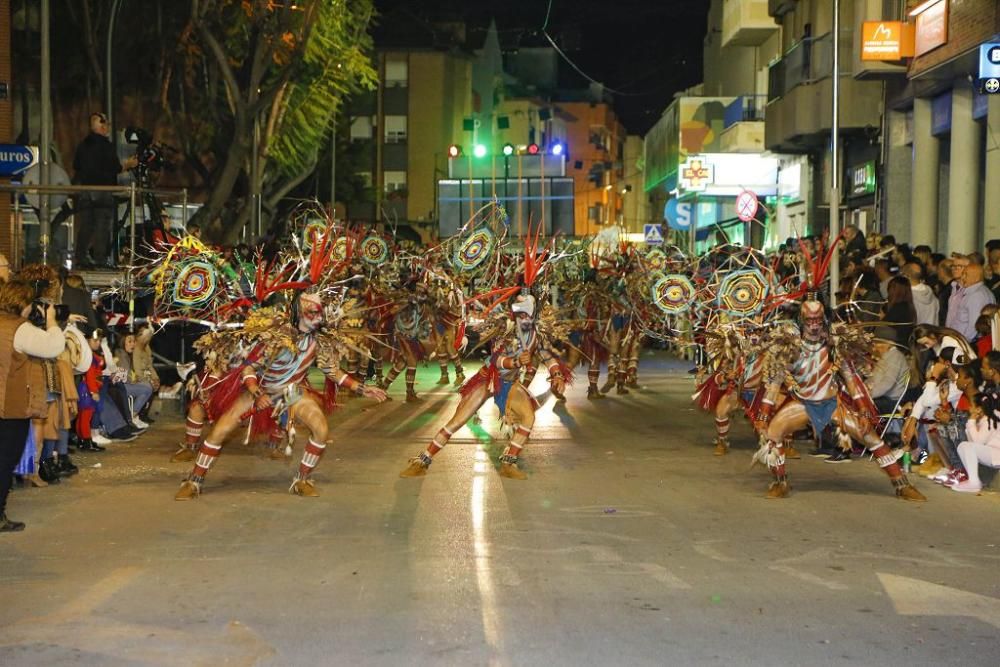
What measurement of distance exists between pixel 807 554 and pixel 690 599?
1656 millimetres

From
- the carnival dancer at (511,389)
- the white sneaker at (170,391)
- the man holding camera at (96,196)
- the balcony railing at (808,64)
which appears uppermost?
the balcony railing at (808,64)

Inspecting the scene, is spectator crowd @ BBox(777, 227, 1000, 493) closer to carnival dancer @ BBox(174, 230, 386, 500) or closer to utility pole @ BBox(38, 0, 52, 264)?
carnival dancer @ BBox(174, 230, 386, 500)

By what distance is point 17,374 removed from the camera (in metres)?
9.85

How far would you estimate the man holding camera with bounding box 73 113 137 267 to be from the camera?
19.1m

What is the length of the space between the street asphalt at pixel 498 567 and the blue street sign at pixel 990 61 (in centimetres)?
667

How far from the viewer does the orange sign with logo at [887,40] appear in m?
23.3

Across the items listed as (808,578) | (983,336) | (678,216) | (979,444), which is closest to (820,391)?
(979,444)

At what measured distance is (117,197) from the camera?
19375 mm

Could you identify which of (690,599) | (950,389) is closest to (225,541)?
(690,599)

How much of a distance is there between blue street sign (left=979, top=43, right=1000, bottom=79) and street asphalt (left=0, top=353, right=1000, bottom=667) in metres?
6.67

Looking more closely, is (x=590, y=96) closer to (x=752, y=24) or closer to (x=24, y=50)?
(x=752, y=24)

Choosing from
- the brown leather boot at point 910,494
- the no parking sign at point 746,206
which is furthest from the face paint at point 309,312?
the no parking sign at point 746,206

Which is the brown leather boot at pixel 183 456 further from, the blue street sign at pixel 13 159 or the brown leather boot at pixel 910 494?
the brown leather boot at pixel 910 494

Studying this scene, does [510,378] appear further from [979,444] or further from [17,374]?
[17,374]
